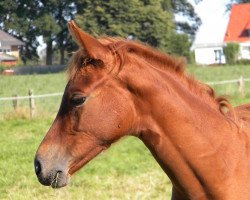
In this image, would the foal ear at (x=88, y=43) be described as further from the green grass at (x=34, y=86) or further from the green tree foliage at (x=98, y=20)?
the green tree foliage at (x=98, y=20)

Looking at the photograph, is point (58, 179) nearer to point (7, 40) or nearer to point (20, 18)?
point (7, 40)

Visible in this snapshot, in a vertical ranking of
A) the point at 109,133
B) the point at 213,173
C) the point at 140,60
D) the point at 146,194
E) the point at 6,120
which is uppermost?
the point at 140,60

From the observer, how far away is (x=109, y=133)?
2959 mm

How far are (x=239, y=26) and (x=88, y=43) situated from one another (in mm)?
70668

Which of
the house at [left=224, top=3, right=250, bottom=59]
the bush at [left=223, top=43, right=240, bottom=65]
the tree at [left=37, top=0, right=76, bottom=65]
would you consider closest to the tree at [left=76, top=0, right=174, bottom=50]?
the bush at [left=223, top=43, right=240, bottom=65]

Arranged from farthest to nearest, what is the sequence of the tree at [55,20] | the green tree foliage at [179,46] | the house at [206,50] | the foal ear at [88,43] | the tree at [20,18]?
1. the house at [206,50]
2. the tree at [55,20]
3. the tree at [20,18]
4. the green tree foliage at [179,46]
5. the foal ear at [88,43]

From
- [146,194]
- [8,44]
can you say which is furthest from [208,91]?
[8,44]

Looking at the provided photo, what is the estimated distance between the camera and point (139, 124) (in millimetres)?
3027

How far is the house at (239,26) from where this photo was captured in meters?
70.0

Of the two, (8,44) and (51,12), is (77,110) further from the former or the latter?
(51,12)

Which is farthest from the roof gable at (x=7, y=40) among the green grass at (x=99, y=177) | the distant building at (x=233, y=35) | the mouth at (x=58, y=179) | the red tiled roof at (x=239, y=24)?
the mouth at (x=58, y=179)

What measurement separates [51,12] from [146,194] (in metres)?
58.6

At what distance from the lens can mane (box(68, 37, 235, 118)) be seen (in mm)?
3029

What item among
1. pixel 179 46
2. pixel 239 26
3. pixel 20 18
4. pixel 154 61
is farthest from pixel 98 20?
pixel 154 61
